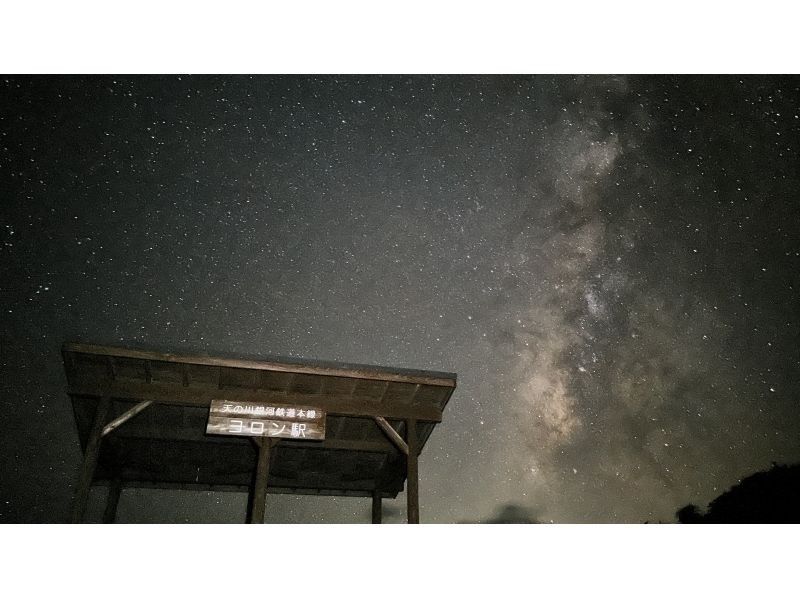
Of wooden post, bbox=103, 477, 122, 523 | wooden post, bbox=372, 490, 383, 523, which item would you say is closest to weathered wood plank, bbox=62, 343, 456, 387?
wooden post, bbox=372, 490, 383, 523

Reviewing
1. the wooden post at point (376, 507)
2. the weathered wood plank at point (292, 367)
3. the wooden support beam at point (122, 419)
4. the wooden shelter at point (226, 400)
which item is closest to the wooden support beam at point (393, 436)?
the wooden shelter at point (226, 400)

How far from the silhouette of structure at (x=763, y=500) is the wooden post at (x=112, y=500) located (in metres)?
31.8

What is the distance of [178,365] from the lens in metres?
6.36

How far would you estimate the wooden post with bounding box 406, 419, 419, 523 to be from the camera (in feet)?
21.0

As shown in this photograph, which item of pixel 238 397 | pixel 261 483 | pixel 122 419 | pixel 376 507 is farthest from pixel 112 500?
pixel 376 507

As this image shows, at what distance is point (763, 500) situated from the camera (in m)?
25.3

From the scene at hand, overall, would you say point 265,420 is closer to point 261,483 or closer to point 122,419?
point 261,483

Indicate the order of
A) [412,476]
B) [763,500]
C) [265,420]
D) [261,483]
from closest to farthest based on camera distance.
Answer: [261,483]
[412,476]
[265,420]
[763,500]

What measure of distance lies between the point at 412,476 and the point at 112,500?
7300mm

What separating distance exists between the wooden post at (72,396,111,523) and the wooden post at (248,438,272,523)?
2162 mm

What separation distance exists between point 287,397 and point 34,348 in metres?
6.65

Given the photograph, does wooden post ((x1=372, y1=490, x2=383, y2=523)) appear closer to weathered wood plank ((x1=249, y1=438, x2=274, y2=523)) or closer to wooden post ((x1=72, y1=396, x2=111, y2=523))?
weathered wood plank ((x1=249, y1=438, x2=274, y2=523))

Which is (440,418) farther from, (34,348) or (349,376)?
(34,348)
